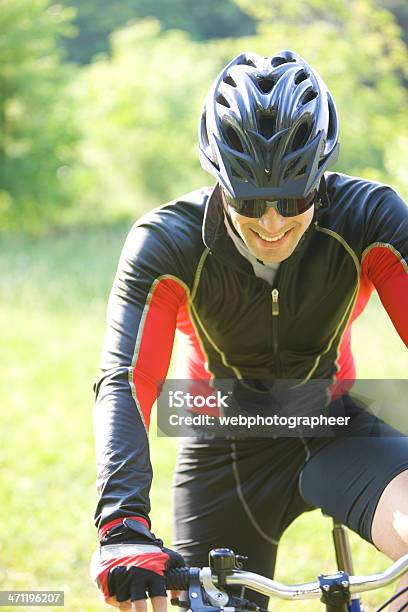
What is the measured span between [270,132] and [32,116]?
14802 millimetres

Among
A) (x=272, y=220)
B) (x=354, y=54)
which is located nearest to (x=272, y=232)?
(x=272, y=220)

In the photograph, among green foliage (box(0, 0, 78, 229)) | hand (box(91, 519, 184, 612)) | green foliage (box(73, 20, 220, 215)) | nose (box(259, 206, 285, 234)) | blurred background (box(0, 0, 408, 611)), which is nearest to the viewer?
hand (box(91, 519, 184, 612))

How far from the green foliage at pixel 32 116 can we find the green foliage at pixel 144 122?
806 millimetres

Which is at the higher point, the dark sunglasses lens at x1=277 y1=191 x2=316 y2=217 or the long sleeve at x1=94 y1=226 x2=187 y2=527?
the dark sunglasses lens at x1=277 y1=191 x2=316 y2=217

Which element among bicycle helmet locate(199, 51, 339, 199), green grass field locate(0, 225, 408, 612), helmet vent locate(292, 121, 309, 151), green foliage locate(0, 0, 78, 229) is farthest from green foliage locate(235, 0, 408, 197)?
helmet vent locate(292, 121, 309, 151)

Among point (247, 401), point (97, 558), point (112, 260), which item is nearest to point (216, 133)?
point (247, 401)

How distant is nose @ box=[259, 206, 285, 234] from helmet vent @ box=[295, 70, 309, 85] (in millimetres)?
485

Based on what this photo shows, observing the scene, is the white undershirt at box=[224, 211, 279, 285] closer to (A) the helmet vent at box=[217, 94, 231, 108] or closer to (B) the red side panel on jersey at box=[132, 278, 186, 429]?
(B) the red side panel on jersey at box=[132, 278, 186, 429]

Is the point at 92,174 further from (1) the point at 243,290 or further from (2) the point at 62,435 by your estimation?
(1) the point at 243,290

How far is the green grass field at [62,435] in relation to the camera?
5.58 metres

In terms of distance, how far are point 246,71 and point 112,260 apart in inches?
485

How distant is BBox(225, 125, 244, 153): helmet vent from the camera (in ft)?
9.43

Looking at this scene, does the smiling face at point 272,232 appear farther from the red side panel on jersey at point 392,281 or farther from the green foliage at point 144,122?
the green foliage at point 144,122

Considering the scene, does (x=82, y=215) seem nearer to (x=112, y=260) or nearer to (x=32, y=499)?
(x=112, y=260)
